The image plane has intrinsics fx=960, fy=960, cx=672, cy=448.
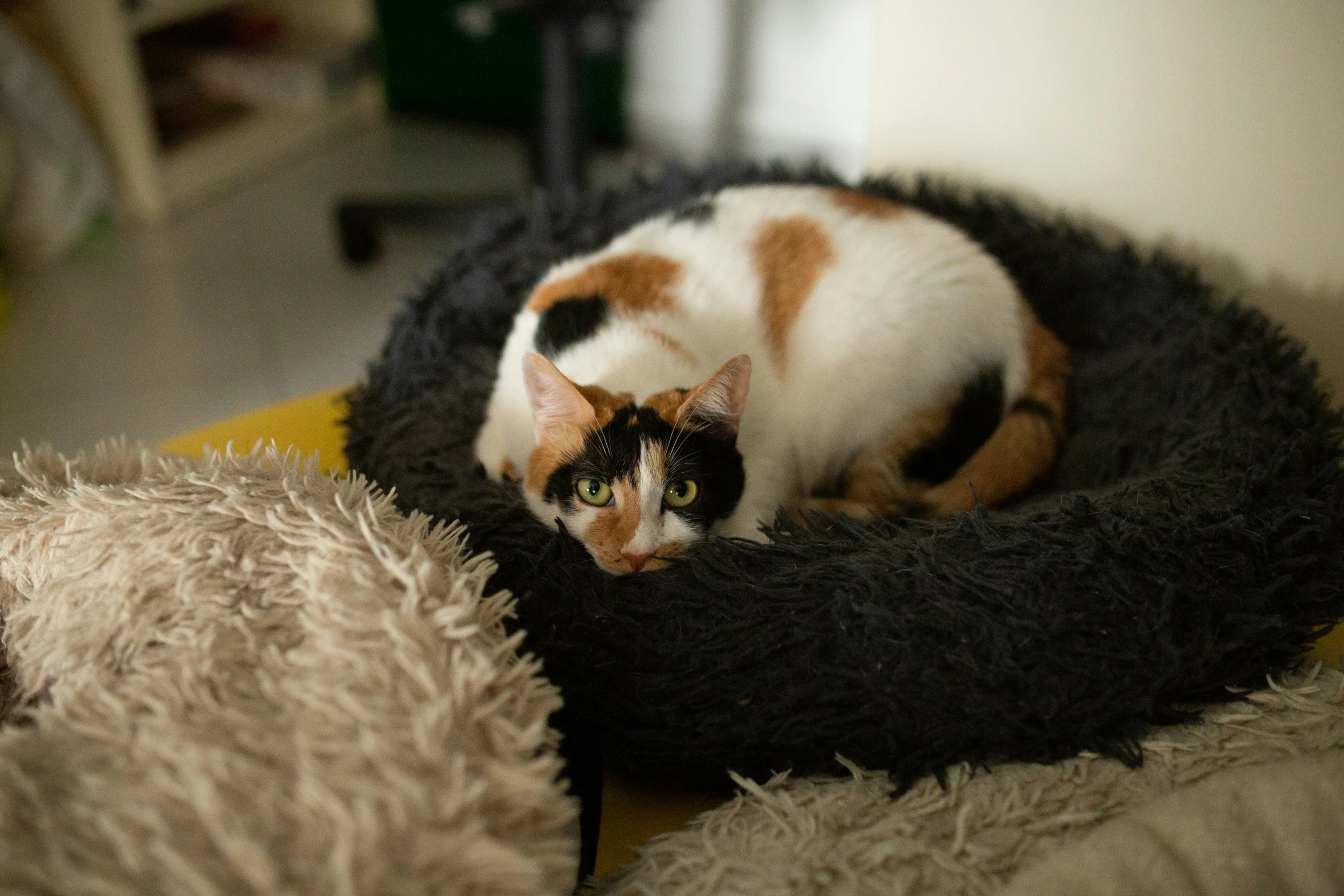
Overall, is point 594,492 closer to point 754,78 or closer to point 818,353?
point 818,353

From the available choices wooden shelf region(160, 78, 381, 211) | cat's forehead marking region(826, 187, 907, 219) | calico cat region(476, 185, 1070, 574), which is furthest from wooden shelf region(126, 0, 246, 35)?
cat's forehead marking region(826, 187, 907, 219)

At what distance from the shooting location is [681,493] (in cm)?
101

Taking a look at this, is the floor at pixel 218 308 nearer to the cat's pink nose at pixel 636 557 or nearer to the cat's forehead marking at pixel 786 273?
the cat's forehead marking at pixel 786 273

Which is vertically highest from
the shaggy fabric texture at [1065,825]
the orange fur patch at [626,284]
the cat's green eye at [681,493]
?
the orange fur patch at [626,284]

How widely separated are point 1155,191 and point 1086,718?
3.00 feet

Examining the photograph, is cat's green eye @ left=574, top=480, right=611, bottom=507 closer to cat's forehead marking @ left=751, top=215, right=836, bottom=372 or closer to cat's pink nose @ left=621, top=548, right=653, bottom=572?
cat's pink nose @ left=621, top=548, right=653, bottom=572

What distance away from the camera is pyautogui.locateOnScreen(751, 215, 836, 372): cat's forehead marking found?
50.3 inches

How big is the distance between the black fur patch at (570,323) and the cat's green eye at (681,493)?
28 cm

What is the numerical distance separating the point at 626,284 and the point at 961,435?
475 millimetres

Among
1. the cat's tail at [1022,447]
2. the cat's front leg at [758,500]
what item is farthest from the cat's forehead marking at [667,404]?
the cat's tail at [1022,447]

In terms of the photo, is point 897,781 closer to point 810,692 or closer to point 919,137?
point 810,692

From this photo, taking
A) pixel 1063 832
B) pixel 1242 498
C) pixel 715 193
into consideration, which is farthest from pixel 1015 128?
pixel 1063 832

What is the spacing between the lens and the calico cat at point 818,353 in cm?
118

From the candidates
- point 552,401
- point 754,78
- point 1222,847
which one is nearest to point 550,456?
point 552,401
